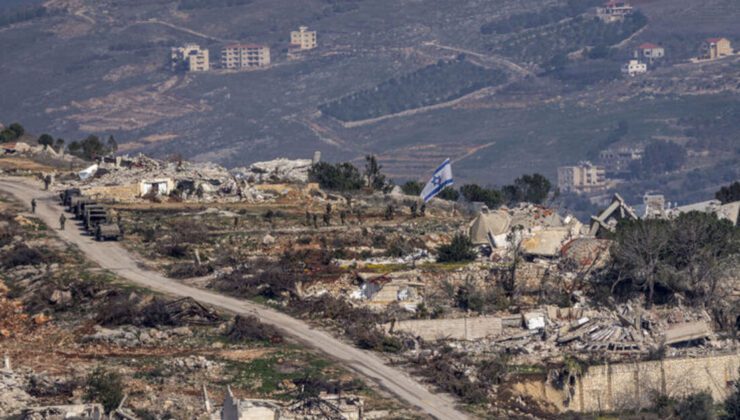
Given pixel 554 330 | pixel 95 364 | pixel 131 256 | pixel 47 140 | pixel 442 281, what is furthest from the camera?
pixel 47 140

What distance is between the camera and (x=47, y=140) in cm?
12581

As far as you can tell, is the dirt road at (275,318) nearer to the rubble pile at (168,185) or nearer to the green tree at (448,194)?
the rubble pile at (168,185)

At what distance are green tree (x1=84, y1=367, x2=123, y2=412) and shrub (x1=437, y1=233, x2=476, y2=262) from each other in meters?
21.5

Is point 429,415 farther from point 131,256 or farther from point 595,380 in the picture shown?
point 131,256

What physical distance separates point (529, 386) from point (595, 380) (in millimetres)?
2162

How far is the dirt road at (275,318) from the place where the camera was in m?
58.9

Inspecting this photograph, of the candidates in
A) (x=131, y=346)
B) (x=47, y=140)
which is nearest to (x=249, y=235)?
(x=131, y=346)

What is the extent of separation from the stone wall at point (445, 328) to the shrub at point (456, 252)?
388 inches

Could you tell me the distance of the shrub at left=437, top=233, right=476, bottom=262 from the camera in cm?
7669

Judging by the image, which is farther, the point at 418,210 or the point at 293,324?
the point at 418,210

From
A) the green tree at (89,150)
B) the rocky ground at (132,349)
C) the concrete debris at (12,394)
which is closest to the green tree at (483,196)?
the green tree at (89,150)

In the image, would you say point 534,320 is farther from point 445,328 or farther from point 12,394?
point 12,394

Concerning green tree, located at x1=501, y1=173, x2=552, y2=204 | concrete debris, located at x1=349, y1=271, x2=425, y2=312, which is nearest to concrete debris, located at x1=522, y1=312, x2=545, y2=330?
concrete debris, located at x1=349, y1=271, x2=425, y2=312

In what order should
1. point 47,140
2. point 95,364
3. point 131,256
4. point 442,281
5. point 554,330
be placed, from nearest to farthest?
point 95,364 < point 554,330 < point 442,281 < point 131,256 < point 47,140
